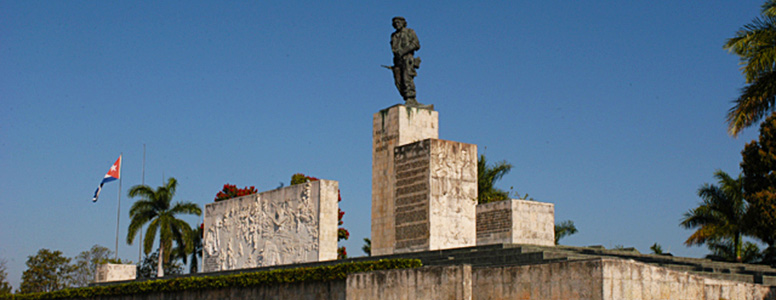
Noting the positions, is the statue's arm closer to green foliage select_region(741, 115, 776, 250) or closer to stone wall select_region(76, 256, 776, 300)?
stone wall select_region(76, 256, 776, 300)

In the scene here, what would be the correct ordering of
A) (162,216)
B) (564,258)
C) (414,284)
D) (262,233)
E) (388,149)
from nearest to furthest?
(564,258) < (414,284) < (388,149) < (262,233) < (162,216)

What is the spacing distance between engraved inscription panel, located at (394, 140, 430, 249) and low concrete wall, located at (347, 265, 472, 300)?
288 centimetres

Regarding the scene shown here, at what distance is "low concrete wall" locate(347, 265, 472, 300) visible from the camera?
11688 mm

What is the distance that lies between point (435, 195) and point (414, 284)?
400 cm

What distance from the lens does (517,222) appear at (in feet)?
53.2

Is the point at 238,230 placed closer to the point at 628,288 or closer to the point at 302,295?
the point at 302,295

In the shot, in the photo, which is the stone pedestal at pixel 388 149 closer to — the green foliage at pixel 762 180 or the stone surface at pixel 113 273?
the green foliage at pixel 762 180

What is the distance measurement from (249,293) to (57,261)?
974 inches

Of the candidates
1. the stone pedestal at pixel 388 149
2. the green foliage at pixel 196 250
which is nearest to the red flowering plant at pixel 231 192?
the green foliage at pixel 196 250

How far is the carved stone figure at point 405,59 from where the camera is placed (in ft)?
58.9

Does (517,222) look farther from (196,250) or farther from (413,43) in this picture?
(196,250)

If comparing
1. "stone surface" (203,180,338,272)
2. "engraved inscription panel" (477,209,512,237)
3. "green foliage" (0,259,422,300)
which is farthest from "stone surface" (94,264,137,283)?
"engraved inscription panel" (477,209,512,237)

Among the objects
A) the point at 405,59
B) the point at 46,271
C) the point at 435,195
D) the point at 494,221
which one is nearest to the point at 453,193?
the point at 435,195

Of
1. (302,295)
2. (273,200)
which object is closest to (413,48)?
(273,200)
